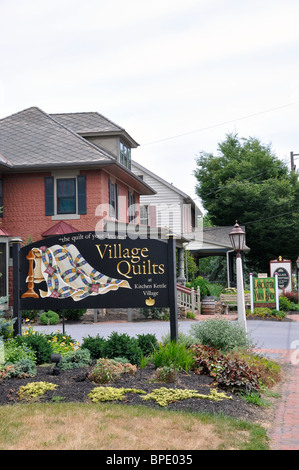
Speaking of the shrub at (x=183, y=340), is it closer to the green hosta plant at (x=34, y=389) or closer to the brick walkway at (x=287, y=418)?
the brick walkway at (x=287, y=418)

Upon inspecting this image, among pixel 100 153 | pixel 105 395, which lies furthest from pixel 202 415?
pixel 100 153

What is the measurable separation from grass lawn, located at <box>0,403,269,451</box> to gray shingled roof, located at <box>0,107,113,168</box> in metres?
15.7

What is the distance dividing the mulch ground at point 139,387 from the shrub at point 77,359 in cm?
25

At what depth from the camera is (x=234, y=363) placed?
8.04 metres

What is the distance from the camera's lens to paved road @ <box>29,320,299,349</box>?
14539 mm

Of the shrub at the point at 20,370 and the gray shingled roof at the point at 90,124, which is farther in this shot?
the gray shingled roof at the point at 90,124

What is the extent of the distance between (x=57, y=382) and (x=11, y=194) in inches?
623

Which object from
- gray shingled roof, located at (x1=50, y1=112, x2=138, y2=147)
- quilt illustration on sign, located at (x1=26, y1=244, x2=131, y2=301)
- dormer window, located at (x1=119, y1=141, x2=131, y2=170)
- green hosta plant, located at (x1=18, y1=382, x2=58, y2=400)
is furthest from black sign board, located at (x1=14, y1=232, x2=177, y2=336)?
dormer window, located at (x1=119, y1=141, x2=131, y2=170)

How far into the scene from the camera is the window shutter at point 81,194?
71.6ft

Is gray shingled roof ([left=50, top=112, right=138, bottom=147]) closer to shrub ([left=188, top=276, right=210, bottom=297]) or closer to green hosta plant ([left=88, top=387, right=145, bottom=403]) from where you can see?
shrub ([left=188, top=276, right=210, bottom=297])

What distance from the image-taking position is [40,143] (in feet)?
75.7

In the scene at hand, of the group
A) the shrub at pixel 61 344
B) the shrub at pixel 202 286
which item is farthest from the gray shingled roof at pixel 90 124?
the shrub at pixel 61 344
